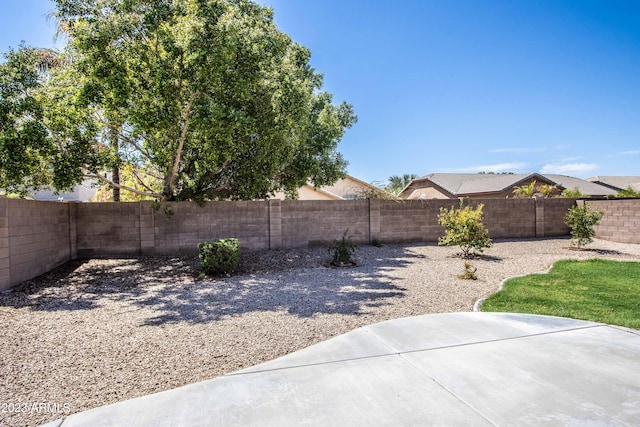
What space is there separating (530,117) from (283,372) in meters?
18.8

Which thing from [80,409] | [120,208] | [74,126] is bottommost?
[80,409]

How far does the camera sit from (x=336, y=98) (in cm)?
1603

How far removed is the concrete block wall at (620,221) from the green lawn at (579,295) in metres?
6.12

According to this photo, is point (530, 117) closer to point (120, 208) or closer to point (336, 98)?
point (336, 98)

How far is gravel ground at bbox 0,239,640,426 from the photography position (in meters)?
3.61

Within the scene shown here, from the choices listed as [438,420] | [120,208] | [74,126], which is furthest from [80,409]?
[120,208]

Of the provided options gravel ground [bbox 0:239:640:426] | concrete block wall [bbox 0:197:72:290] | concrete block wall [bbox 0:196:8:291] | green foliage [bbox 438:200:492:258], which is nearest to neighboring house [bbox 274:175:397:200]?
green foliage [bbox 438:200:492:258]

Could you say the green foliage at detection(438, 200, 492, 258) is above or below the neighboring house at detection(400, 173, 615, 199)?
below

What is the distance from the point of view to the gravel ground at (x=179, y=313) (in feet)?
11.9

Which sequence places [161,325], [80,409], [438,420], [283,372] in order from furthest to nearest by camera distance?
[161,325] < [283,372] < [80,409] < [438,420]

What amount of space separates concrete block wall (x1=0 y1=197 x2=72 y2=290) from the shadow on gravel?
11.5 inches

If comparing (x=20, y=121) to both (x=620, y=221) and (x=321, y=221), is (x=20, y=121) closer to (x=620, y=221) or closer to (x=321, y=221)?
(x=321, y=221)

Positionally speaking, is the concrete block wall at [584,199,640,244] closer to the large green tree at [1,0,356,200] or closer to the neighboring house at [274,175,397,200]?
the neighboring house at [274,175,397,200]

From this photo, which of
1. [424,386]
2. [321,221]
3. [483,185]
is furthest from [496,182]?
[424,386]
